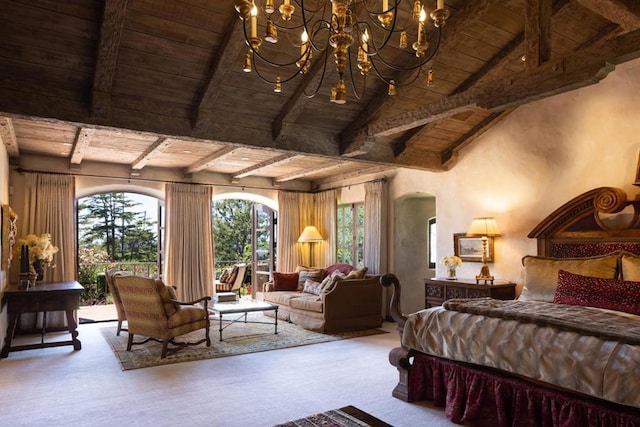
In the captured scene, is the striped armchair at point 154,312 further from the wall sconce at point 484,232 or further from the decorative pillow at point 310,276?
the wall sconce at point 484,232

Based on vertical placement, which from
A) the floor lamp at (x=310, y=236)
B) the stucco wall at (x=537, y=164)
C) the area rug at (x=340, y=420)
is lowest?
the area rug at (x=340, y=420)

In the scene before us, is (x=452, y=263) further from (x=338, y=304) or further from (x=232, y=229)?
(x=232, y=229)

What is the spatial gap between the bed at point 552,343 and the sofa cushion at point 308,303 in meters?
2.49

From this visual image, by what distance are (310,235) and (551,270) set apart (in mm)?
4793

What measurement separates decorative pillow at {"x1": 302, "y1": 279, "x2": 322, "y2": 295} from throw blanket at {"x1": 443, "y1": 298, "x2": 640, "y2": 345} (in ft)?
12.3

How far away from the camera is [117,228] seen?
1116 centimetres

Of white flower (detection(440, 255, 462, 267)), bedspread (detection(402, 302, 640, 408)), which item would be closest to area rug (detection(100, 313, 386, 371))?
white flower (detection(440, 255, 462, 267))

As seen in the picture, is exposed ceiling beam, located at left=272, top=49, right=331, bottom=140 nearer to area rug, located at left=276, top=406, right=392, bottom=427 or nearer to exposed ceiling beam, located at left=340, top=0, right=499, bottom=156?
exposed ceiling beam, located at left=340, top=0, right=499, bottom=156

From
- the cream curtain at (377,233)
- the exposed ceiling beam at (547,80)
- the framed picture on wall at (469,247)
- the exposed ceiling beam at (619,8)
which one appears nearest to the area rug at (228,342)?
the cream curtain at (377,233)

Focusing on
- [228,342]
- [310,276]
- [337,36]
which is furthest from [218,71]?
[310,276]

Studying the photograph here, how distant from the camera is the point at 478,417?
3.13 meters

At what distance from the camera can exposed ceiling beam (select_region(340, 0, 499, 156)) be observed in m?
3.81

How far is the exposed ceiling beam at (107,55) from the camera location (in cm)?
315

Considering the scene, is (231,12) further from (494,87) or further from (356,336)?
(356,336)
